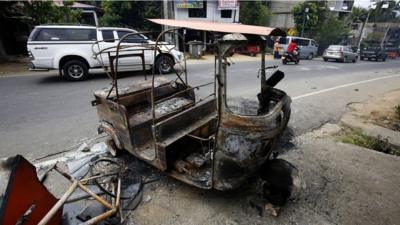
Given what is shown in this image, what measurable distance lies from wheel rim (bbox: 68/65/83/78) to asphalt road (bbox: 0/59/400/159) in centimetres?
45

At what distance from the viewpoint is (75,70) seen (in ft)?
30.3

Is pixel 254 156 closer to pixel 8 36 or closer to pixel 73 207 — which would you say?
pixel 73 207

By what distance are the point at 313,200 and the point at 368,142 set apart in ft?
8.16

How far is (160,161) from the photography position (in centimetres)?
309

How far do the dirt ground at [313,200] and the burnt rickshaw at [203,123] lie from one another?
31cm

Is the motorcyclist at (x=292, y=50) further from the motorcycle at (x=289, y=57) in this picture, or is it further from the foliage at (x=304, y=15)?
the foliage at (x=304, y=15)

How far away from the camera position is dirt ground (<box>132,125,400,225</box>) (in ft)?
9.10

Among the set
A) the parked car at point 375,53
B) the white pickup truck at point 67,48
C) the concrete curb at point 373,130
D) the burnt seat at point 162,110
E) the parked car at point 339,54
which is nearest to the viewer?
the burnt seat at point 162,110

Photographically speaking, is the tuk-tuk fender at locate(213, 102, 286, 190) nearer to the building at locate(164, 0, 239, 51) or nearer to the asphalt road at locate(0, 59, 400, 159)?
the asphalt road at locate(0, 59, 400, 159)

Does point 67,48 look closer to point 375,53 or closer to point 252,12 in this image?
point 252,12

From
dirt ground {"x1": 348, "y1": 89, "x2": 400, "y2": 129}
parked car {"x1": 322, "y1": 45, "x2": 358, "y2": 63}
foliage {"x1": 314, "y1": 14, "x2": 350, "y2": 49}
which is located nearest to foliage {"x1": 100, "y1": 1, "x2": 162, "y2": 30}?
parked car {"x1": 322, "y1": 45, "x2": 358, "y2": 63}

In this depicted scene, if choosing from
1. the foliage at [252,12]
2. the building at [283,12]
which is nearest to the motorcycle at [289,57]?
the foliage at [252,12]

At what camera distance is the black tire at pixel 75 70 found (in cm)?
908

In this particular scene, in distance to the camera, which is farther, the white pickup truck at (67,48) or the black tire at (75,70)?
the black tire at (75,70)
